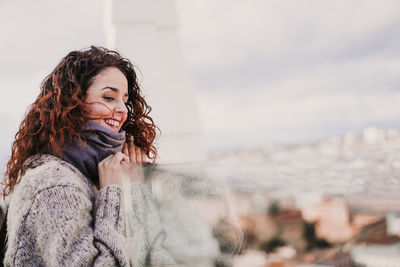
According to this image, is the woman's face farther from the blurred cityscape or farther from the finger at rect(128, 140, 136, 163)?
the blurred cityscape

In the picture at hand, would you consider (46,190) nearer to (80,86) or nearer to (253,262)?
(80,86)

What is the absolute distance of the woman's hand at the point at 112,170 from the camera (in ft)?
3.11

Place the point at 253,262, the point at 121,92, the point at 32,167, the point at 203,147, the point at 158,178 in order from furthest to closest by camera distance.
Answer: the point at 203,147 < the point at 121,92 < the point at 32,167 < the point at 158,178 < the point at 253,262

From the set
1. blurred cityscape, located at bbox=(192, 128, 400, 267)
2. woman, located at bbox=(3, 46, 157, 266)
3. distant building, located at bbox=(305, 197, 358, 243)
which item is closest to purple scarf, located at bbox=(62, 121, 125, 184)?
woman, located at bbox=(3, 46, 157, 266)

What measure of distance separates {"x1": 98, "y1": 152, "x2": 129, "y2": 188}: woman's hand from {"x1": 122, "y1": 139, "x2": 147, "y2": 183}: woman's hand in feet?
0.06

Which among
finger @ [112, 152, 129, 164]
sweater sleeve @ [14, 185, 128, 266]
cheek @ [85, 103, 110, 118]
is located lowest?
sweater sleeve @ [14, 185, 128, 266]

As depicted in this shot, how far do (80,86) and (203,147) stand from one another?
1.21 m

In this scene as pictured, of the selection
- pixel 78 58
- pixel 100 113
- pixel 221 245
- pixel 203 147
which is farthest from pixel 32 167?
pixel 203 147

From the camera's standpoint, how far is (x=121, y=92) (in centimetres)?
112

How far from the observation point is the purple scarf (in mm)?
1023

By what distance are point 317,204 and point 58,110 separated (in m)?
0.70

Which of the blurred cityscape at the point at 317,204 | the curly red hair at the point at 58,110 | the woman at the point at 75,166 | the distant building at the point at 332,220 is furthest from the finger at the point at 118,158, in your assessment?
the distant building at the point at 332,220

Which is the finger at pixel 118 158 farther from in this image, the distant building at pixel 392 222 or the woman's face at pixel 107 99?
the distant building at pixel 392 222

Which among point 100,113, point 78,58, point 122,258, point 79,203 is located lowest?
point 122,258
